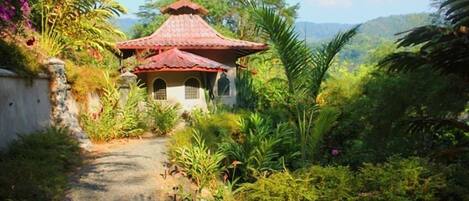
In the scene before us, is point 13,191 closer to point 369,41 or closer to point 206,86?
point 206,86

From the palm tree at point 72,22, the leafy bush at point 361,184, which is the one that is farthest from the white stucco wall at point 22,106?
the leafy bush at point 361,184

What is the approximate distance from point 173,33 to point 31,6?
22.4 feet

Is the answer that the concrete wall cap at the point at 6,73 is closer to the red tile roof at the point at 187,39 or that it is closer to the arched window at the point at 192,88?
the arched window at the point at 192,88

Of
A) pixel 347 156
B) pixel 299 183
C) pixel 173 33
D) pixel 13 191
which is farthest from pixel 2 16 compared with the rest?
pixel 173 33

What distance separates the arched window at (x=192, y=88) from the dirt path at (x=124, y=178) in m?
5.49

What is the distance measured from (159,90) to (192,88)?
1.06 meters

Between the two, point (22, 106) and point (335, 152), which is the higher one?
point (22, 106)

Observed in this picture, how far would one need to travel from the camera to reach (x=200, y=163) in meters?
8.10

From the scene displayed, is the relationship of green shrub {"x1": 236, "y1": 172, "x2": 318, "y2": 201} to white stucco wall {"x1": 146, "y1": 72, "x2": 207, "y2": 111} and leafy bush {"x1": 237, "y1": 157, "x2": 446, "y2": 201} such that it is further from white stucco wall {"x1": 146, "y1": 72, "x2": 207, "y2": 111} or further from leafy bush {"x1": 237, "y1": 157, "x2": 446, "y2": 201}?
white stucco wall {"x1": 146, "y1": 72, "x2": 207, "y2": 111}

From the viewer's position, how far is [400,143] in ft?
22.9

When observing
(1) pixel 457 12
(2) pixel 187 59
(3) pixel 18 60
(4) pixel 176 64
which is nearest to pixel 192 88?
(2) pixel 187 59

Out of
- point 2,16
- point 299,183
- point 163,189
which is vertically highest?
point 2,16

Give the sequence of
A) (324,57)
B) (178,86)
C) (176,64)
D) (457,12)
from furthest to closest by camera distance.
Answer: (178,86), (176,64), (324,57), (457,12)

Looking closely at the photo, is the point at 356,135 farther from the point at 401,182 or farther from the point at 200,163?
the point at 401,182
